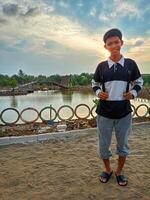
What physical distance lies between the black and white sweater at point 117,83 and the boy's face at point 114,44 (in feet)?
0.32

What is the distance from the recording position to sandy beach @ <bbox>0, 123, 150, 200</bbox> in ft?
9.27

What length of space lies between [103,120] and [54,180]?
92 cm

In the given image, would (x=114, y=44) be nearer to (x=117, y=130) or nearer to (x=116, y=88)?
(x=116, y=88)

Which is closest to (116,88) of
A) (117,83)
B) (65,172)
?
(117,83)

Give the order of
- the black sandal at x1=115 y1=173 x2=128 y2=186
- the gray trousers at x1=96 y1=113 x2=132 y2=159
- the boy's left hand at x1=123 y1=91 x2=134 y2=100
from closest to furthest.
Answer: the boy's left hand at x1=123 y1=91 x2=134 y2=100 < the gray trousers at x1=96 y1=113 x2=132 y2=159 < the black sandal at x1=115 y1=173 x2=128 y2=186

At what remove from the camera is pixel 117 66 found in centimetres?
279

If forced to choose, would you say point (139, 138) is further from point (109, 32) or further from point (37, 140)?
point (109, 32)

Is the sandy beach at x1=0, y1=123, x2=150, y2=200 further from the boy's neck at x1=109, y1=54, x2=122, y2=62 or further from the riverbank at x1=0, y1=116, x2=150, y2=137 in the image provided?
the boy's neck at x1=109, y1=54, x2=122, y2=62

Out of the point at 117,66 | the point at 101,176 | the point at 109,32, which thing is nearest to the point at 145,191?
the point at 101,176

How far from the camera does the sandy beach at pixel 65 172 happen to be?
9.27ft

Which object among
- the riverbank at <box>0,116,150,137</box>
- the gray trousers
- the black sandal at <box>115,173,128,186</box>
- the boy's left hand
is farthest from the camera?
the riverbank at <box>0,116,150,137</box>

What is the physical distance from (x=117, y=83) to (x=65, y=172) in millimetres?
1348

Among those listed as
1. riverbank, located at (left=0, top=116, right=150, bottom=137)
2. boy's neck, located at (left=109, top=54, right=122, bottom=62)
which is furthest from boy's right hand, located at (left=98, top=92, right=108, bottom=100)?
riverbank, located at (left=0, top=116, right=150, bottom=137)

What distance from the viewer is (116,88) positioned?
109 inches
